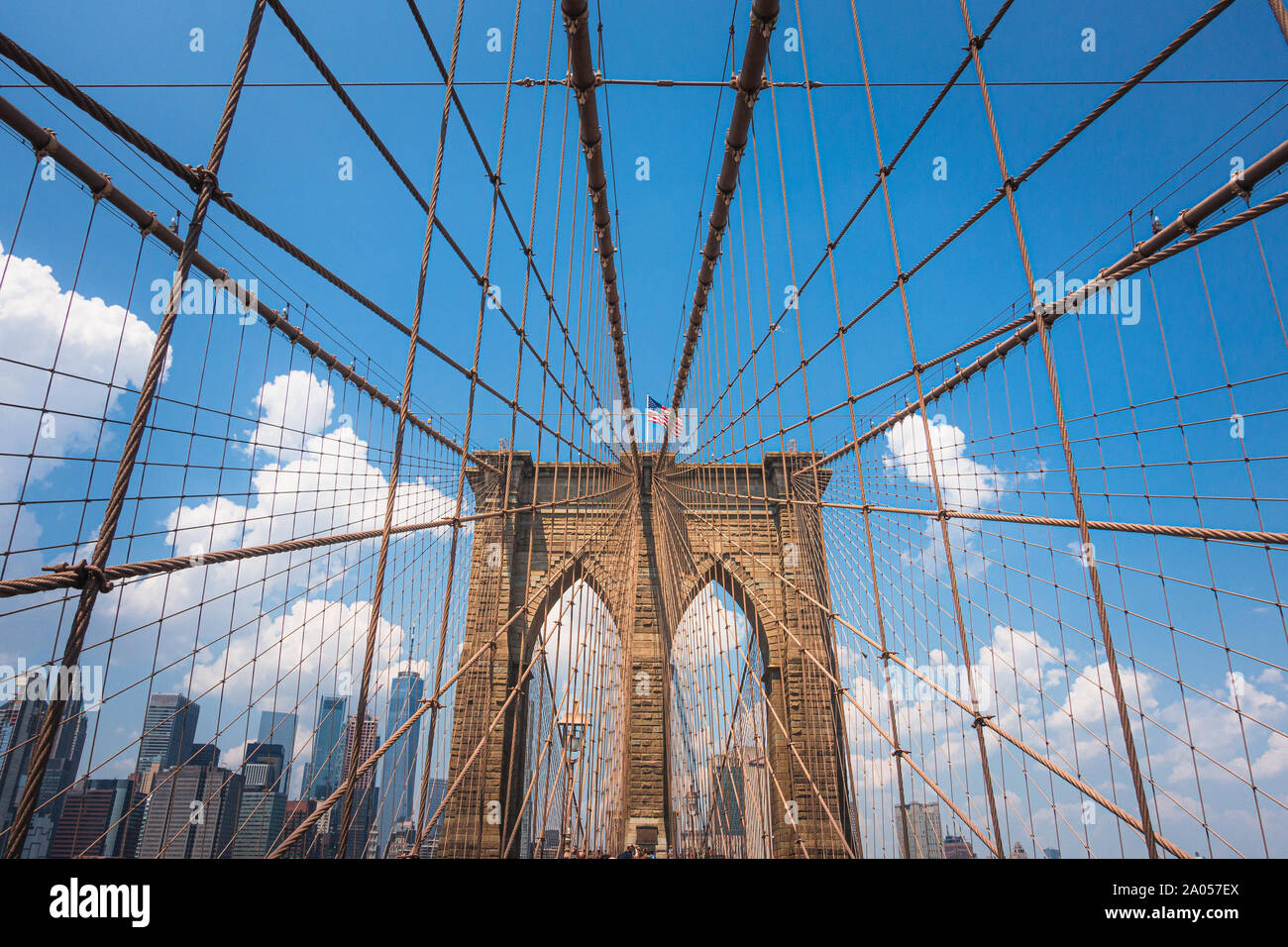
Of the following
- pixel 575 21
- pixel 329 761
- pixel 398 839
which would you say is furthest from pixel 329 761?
pixel 575 21

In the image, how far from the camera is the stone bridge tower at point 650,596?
10.6 meters

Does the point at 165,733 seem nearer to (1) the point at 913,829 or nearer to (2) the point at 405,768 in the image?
(2) the point at 405,768

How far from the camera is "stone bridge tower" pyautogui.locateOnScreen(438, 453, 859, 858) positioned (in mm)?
10633

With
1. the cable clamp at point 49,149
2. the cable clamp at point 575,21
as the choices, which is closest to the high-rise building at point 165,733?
the cable clamp at point 49,149

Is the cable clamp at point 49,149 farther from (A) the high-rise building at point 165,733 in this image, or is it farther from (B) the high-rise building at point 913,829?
(B) the high-rise building at point 913,829

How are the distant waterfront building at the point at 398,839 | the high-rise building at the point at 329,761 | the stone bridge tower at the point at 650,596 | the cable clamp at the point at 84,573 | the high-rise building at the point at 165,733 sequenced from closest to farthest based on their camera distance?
the cable clamp at the point at 84,573
the high-rise building at the point at 165,733
the high-rise building at the point at 329,761
the distant waterfront building at the point at 398,839
the stone bridge tower at the point at 650,596

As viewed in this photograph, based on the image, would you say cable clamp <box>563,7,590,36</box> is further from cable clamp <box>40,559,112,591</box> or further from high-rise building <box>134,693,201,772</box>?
high-rise building <box>134,693,201,772</box>

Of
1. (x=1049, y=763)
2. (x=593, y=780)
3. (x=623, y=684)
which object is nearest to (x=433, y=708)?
(x=1049, y=763)

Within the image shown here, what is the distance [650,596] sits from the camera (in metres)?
13.1

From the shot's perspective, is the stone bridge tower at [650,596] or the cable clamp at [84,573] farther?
the stone bridge tower at [650,596]

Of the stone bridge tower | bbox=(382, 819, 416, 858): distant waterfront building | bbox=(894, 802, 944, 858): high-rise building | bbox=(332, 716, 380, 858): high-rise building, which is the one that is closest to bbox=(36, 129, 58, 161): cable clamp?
bbox=(332, 716, 380, 858): high-rise building
